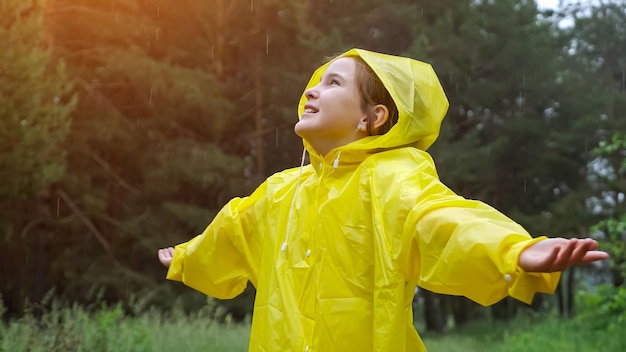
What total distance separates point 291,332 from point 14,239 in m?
8.85

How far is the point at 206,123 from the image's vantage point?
11344 millimetres

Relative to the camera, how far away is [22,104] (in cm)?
692

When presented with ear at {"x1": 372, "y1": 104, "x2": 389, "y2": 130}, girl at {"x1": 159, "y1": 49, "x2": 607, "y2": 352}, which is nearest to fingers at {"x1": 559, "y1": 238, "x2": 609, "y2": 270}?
girl at {"x1": 159, "y1": 49, "x2": 607, "y2": 352}

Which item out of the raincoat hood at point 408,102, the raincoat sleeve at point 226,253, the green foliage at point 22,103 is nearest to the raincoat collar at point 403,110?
the raincoat hood at point 408,102

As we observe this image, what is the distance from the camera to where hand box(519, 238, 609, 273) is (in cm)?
163

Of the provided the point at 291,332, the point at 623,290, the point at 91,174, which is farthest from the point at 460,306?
the point at 291,332

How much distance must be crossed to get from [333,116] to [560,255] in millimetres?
1036

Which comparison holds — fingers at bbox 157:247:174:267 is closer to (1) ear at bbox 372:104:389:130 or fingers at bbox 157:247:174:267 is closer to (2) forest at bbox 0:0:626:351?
(1) ear at bbox 372:104:389:130

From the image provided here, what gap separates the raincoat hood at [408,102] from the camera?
Result: 2.48 metres

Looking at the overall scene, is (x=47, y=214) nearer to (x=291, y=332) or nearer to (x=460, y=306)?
(x=291, y=332)

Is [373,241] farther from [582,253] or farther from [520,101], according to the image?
[520,101]

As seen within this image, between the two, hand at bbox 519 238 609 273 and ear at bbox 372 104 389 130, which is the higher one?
ear at bbox 372 104 389 130

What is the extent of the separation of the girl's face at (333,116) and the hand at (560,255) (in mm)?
936

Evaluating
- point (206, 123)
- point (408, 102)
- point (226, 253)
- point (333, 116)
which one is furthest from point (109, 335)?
point (206, 123)
